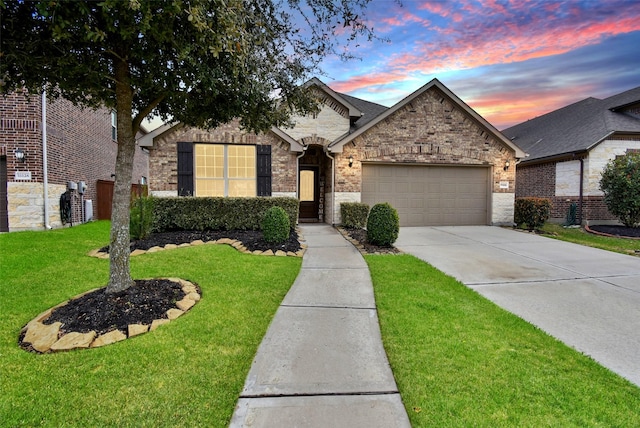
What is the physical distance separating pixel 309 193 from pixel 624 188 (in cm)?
1152

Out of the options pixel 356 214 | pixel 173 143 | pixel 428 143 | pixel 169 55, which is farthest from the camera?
pixel 428 143

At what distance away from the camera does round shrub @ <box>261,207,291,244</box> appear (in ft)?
24.5

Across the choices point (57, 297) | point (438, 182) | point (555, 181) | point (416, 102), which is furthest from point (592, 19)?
point (57, 297)

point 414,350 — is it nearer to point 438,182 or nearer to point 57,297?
point 57,297

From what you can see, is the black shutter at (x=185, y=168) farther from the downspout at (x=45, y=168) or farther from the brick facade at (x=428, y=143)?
the brick facade at (x=428, y=143)

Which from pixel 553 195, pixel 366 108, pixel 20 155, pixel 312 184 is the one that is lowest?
pixel 553 195

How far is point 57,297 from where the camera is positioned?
423 cm

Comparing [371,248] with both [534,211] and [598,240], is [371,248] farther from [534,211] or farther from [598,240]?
[598,240]

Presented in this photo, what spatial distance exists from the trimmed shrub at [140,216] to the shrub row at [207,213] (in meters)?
1.06

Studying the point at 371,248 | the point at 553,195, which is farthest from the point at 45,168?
the point at 553,195

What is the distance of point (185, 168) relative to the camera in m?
10.4

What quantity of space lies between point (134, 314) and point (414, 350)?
3.04 m

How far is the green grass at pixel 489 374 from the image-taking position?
2.16 metres

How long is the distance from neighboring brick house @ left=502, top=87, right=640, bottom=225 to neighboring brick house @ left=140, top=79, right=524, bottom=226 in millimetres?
3402
